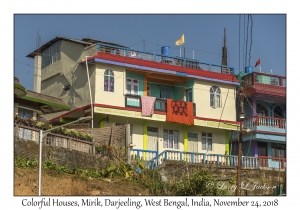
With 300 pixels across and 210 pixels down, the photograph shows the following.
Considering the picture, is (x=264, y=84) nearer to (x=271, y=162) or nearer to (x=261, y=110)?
(x=261, y=110)

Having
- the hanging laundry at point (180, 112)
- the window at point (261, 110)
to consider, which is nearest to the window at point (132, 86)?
the hanging laundry at point (180, 112)

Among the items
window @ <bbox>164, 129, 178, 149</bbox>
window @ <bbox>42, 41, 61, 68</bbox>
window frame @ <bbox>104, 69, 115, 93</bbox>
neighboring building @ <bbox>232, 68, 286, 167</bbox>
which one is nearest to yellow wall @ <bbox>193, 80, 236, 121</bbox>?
neighboring building @ <bbox>232, 68, 286, 167</bbox>

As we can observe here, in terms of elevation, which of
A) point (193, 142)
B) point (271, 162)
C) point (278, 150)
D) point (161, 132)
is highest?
point (161, 132)

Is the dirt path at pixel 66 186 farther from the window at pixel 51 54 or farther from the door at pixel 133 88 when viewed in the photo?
the window at pixel 51 54

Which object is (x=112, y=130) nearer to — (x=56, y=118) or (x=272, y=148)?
(x=56, y=118)

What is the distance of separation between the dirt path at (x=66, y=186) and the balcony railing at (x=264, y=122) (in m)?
12.7

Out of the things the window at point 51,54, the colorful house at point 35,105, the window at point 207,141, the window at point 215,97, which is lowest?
the window at point 207,141

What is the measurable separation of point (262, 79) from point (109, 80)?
9.80 metres

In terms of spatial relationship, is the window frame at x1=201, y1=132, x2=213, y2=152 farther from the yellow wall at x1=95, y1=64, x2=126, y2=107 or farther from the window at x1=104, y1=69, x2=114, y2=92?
the window at x1=104, y1=69, x2=114, y2=92

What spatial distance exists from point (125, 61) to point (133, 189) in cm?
937

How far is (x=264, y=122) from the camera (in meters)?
44.0

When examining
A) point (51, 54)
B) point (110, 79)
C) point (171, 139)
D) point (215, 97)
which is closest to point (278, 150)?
point (215, 97)

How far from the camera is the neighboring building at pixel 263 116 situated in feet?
143
